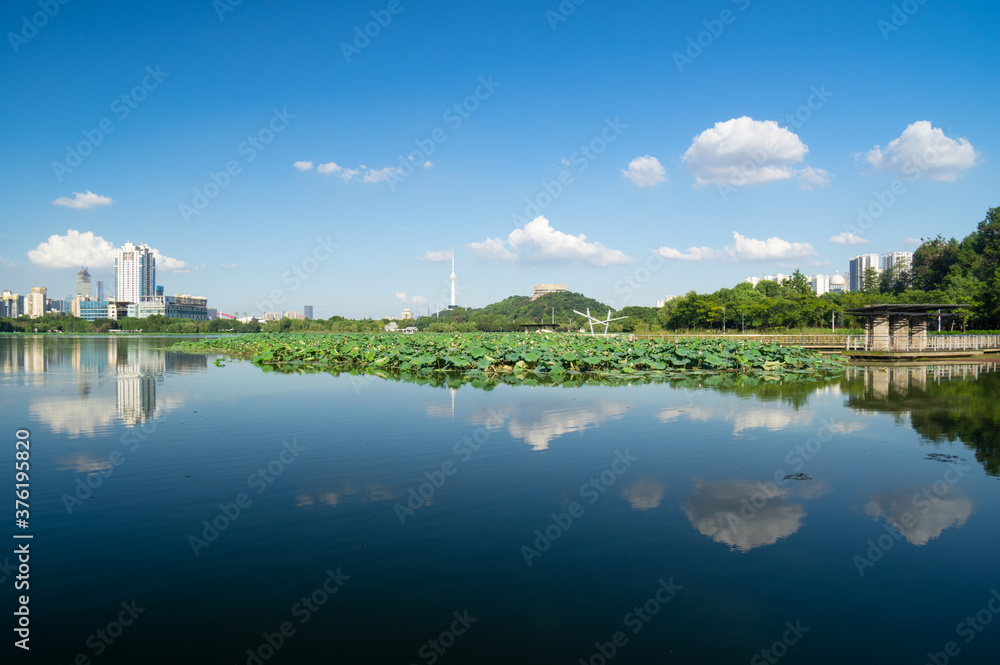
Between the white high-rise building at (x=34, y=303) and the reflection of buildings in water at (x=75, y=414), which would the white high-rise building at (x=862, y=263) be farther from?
the white high-rise building at (x=34, y=303)

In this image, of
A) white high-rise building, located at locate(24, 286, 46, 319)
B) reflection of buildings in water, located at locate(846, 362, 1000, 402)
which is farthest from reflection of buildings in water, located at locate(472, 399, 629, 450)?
white high-rise building, located at locate(24, 286, 46, 319)

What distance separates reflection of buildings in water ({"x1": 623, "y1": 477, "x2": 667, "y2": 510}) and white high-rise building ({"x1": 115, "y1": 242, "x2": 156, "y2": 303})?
7315 inches

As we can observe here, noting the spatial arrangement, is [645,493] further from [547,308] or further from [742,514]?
[547,308]

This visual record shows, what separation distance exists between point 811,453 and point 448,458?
494 centimetres

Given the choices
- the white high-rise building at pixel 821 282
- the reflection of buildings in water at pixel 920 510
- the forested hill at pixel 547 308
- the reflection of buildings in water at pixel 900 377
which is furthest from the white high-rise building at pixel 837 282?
the reflection of buildings in water at pixel 920 510

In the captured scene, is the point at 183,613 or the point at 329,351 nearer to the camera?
the point at 183,613

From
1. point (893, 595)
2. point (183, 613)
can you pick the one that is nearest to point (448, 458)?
point (183, 613)

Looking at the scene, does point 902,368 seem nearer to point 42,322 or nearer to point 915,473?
point 915,473

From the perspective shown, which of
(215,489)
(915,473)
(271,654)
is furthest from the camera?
(915,473)

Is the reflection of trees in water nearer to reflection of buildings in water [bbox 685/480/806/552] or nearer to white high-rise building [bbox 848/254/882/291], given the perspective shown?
reflection of buildings in water [bbox 685/480/806/552]

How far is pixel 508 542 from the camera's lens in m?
4.68

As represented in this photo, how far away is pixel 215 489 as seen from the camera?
6027 mm

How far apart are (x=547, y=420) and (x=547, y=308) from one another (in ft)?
348

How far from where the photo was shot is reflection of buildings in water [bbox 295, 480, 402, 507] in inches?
222
